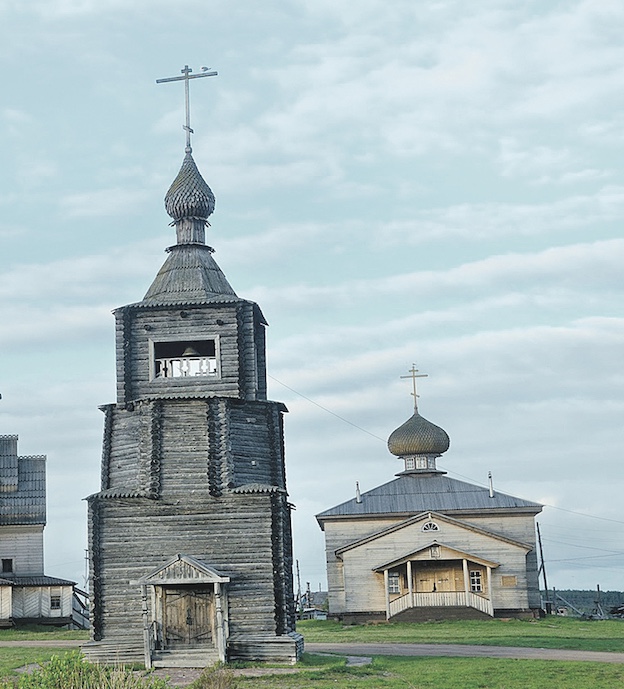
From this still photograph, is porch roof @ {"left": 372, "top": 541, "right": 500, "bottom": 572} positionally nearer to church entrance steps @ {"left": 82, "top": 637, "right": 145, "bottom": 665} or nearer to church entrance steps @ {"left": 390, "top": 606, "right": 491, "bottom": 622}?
church entrance steps @ {"left": 390, "top": 606, "right": 491, "bottom": 622}

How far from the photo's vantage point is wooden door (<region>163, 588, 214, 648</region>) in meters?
28.2

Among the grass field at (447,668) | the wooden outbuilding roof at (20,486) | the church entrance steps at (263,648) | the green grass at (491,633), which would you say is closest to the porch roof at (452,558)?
the green grass at (491,633)

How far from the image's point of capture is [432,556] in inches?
1781

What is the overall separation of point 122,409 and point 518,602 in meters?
22.9

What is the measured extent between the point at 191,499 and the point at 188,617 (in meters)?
3.04

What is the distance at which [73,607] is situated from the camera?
152 feet

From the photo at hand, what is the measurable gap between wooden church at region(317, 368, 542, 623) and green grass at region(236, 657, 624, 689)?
17.7m

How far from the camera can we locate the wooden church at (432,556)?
148 ft

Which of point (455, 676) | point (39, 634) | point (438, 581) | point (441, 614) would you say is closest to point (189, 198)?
point (455, 676)

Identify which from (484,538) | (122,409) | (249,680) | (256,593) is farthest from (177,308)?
(484,538)

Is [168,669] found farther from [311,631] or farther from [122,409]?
[311,631]

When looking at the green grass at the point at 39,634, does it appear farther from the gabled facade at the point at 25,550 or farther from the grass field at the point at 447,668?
the gabled facade at the point at 25,550

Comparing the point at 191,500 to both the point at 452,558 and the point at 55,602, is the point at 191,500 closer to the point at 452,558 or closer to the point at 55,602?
the point at 55,602

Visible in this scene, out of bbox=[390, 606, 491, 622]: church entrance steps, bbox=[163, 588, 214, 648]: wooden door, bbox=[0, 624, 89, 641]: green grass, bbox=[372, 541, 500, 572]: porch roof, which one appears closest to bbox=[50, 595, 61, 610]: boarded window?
bbox=[0, 624, 89, 641]: green grass
